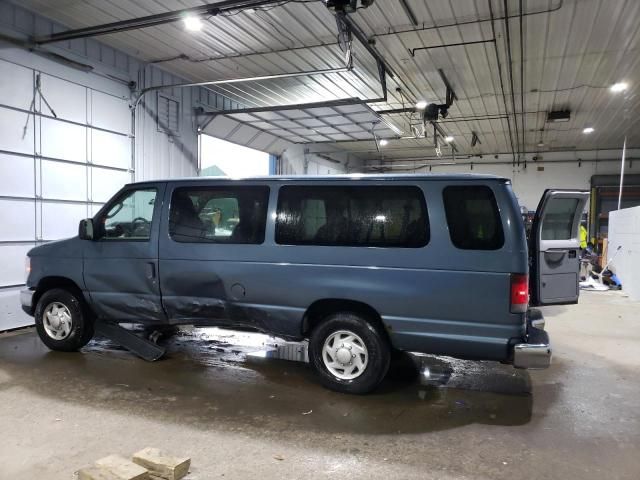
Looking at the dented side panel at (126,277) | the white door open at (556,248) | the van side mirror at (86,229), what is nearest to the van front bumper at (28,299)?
the dented side panel at (126,277)

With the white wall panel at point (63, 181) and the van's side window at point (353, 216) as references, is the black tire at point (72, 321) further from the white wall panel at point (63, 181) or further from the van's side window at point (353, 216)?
the van's side window at point (353, 216)

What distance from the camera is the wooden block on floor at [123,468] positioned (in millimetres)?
2717

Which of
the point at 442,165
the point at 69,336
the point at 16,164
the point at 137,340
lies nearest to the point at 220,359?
the point at 137,340

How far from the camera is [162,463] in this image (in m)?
2.86

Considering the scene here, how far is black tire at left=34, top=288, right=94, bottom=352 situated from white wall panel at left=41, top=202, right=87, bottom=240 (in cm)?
226

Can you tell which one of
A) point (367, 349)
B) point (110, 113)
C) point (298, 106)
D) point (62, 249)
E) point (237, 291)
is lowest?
point (367, 349)

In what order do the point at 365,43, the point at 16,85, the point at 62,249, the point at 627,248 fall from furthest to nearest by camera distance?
the point at 627,248 → the point at 365,43 → the point at 16,85 → the point at 62,249

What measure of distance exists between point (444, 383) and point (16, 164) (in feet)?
21.8

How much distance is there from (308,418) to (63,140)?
6.29 meters

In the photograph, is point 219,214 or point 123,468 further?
point 219,214

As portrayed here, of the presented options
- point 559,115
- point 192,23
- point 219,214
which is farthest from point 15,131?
point 559,115

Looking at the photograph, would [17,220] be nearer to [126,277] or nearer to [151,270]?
[126,277]

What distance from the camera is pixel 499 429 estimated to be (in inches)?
144

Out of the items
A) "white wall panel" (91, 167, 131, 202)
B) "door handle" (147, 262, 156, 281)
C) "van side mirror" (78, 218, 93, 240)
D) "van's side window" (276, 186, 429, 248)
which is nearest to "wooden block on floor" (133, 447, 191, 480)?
"van's side window" (276, 186, 429, 248)
